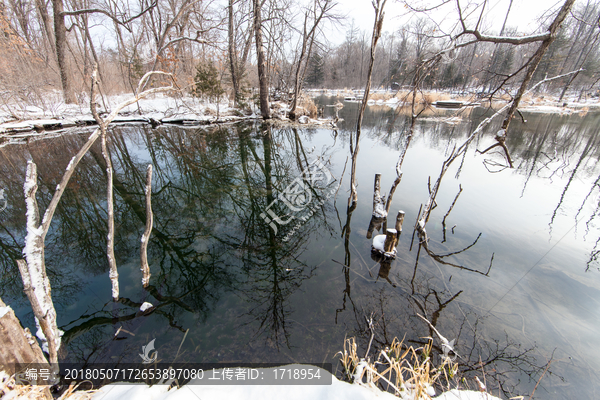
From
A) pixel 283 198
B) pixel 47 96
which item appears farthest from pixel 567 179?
pixel 47 96

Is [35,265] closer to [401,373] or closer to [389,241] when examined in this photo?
[401,373]

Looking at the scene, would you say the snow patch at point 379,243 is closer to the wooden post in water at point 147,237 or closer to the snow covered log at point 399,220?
the snow covered log at point 399,220

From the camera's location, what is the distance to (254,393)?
2.03m

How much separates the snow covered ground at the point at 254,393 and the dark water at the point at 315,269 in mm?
671

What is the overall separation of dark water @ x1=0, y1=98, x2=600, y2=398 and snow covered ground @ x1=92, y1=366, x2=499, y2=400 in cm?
67

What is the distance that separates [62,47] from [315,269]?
22.6 meters

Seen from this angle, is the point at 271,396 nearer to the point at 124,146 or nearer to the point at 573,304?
the point at 573,304

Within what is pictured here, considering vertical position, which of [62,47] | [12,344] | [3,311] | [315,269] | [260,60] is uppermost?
[62,47]

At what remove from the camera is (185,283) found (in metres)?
3.74

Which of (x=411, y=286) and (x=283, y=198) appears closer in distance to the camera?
(x=411, y=286)

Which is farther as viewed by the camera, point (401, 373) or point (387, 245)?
point (387, 245)

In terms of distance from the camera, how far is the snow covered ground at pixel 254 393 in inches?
74.3

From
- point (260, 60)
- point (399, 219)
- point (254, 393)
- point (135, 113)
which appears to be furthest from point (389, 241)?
point (135, 113)

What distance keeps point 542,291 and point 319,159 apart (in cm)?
712
